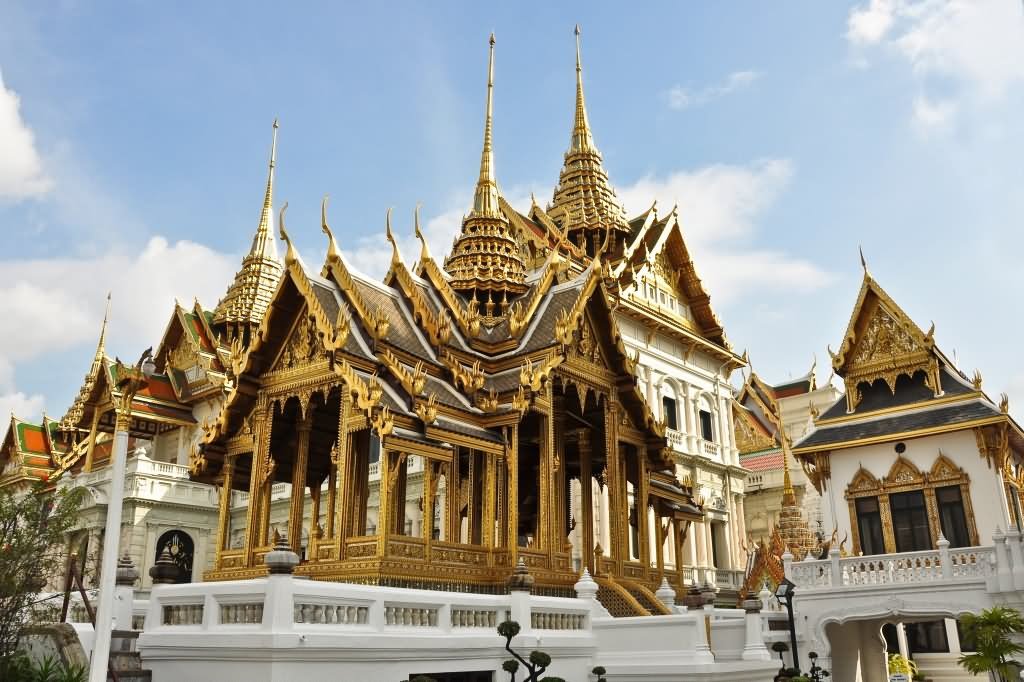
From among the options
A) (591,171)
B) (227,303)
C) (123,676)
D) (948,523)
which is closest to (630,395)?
(123,676)

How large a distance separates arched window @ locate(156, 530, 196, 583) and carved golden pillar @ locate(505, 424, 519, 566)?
2209 centimetres

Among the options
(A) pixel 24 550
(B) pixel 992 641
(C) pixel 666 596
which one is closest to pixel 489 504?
(C) pixel 666 596

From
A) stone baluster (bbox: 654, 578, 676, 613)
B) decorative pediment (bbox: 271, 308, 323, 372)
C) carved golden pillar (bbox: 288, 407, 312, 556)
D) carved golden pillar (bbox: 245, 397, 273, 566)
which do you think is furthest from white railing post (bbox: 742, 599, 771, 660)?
decorative pediment (bbox: 271, 308, 323, 372)

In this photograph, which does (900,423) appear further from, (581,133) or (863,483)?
(581,133)

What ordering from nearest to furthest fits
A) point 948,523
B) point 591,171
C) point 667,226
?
point 948,523 → point 667,226 → point 591,171

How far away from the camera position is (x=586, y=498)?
11.6m

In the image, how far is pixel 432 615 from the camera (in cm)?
740

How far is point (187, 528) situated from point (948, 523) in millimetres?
23069

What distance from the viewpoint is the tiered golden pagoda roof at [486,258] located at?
39.9 ft

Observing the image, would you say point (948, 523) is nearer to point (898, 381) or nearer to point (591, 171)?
point (898, 381)

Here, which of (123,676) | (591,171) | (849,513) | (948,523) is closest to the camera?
(123,676)

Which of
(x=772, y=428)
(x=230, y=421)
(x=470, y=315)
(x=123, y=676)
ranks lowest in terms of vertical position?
(x=123, y=676)

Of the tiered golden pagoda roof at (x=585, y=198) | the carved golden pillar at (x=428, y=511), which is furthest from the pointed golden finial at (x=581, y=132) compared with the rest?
the carved golden pillar at (x=428, y=511)

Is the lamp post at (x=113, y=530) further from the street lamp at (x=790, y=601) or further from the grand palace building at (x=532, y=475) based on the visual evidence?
the street lamp at (x=790, y=601)
